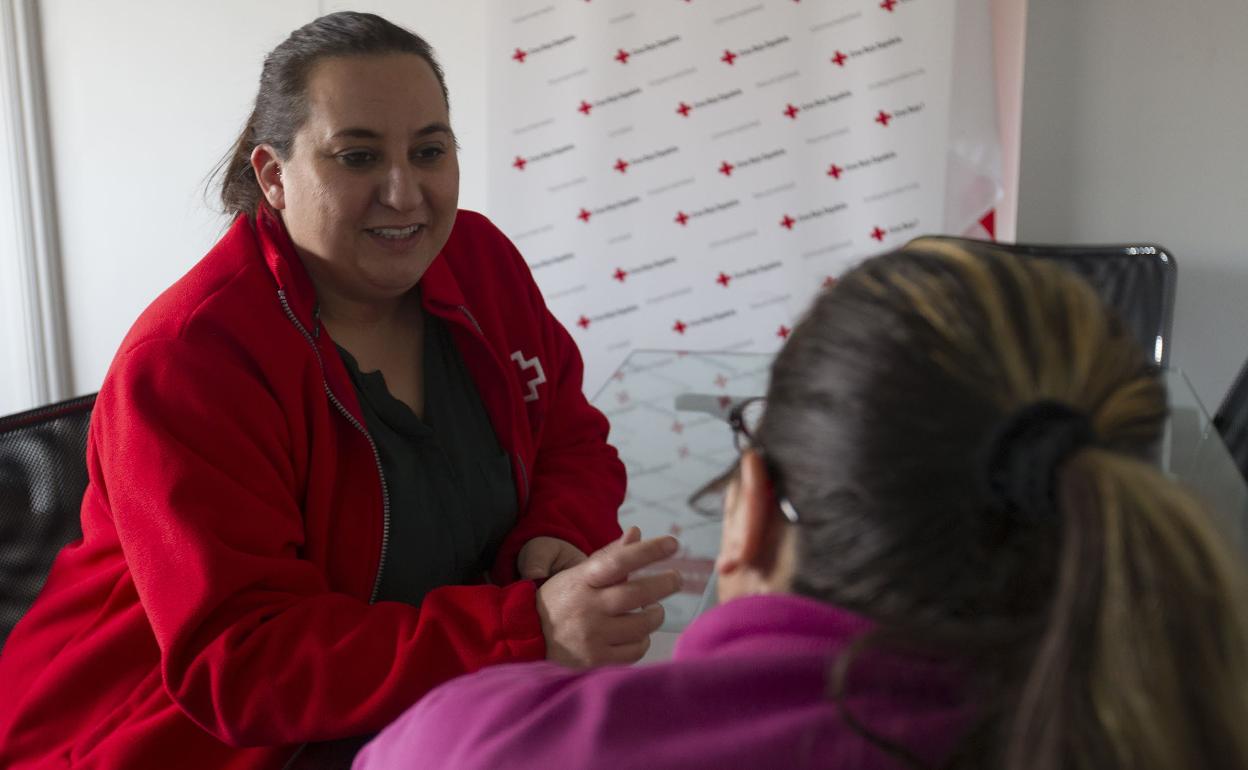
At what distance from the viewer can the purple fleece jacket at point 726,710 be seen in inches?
26.8

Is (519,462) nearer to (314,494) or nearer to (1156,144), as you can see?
(314,494)

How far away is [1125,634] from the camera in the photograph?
1.97ft

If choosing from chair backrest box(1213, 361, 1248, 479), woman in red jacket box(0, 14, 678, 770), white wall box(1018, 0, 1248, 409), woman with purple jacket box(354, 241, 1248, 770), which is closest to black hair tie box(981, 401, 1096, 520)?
woman with purple jacket box(354, 241, 1248, 770)

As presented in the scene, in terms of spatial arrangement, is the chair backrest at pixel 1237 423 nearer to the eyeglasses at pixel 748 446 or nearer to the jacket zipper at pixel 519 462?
the jacket zipper at pixel 519 462

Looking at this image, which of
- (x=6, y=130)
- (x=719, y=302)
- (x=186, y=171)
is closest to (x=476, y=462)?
(x=719, y=302)

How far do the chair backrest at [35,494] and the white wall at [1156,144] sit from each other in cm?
278

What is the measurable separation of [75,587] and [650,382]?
1396 mm

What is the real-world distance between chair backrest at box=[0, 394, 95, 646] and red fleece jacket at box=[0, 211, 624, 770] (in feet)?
0.13

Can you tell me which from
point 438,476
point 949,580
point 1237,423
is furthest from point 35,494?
point 1237,423

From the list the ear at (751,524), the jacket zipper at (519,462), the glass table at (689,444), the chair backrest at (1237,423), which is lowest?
the glass table at (689,444)

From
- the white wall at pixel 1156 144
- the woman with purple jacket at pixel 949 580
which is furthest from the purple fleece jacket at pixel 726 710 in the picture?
the white wall at pixel 1156 144

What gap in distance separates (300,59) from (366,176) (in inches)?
6.4

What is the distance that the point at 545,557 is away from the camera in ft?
5.29

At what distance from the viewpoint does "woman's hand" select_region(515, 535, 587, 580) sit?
5.25 feet
